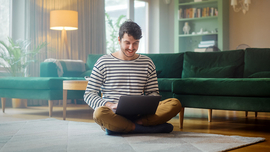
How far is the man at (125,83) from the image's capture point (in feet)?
6.66

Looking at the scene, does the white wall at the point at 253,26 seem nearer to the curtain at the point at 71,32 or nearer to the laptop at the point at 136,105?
the curtain at the point at 71,32

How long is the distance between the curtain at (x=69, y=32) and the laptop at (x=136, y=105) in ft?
10.7

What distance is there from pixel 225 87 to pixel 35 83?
82.9 inches

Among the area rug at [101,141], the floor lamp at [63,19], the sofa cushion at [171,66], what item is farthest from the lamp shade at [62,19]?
the area rug at [101,141]

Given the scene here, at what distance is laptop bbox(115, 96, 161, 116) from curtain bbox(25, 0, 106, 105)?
129 inches

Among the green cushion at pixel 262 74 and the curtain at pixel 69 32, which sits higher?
the curtain at pixel 69 32

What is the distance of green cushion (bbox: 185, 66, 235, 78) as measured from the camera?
3.18m

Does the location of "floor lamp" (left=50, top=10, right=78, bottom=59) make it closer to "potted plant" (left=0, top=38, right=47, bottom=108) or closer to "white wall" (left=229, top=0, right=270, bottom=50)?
"potted plant" (left=0, top=38, right=47, bottom=108)

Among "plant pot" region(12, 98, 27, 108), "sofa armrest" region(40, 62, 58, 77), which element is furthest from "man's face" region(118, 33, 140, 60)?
"plant pot" region(12, 98, 27, 108)

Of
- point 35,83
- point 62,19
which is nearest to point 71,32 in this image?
point 62,19

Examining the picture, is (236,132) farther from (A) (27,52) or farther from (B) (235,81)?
(A) (27,52)

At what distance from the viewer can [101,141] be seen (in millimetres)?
1903

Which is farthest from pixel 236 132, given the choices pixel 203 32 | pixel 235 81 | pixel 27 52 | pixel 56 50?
pixel 203 32

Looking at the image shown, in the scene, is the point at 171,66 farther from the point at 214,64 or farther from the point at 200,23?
the point at 200,23
